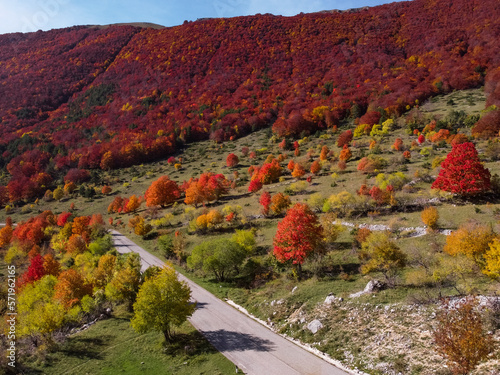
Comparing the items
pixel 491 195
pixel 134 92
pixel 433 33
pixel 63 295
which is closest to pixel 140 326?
pixel 63 295

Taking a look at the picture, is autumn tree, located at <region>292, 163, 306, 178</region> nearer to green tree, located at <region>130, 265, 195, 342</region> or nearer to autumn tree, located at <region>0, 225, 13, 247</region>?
green tree, located at <region>130, 265, 195, 342</region>

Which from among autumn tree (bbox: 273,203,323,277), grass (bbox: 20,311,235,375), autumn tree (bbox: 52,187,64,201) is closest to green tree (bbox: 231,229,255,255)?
autumn tree (bbox: 273,203,323,277)

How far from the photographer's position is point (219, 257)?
41719 millimetres

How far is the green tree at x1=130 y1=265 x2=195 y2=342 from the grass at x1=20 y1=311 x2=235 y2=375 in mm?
2181

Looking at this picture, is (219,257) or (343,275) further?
(219,257)

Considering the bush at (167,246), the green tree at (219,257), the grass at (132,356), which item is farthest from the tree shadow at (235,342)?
the bush at (167,246)

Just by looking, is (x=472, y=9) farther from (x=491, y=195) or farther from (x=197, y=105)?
(x=491, y=195)

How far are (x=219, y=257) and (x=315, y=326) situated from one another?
1931cm

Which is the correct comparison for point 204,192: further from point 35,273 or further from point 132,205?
point 35,273

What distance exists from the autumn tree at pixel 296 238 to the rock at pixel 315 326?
9.85m

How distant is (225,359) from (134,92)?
210 meters

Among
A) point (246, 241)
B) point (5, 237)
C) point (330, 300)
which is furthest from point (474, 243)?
point (5, 237)

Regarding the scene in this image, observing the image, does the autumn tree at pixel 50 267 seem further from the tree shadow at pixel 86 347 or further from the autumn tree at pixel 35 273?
the tree shadow at pixel 86 347

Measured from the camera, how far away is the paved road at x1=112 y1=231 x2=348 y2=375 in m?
22.3
